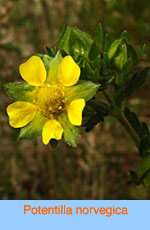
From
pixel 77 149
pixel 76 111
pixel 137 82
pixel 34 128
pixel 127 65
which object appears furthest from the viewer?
pixel 77 149

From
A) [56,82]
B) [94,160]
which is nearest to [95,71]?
[56,82]

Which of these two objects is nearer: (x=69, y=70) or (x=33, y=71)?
(x=69, y=70)

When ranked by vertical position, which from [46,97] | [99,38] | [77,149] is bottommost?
[77,149]

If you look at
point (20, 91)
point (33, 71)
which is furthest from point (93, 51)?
point (20, 91)

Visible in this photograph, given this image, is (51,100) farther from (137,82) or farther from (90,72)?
(137,82)

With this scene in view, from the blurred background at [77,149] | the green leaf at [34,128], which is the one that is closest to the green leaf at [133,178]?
the green leaf at [34,128]

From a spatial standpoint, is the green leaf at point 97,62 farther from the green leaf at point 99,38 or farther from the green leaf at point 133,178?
the green leaf at point 133,178
